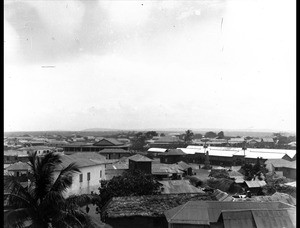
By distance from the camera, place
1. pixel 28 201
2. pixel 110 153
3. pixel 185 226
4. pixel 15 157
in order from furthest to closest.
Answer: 1. pixel 110 153
2. pixel 15 157
3. pixel 185 226
4. pixel 28 201

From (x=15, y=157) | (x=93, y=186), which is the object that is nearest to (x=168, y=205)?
(x=93, y=186)

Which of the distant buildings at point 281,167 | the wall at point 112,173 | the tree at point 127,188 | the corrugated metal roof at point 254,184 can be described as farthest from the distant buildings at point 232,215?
the distant buildings at point 281,167

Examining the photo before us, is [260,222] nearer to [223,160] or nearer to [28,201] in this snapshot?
[28,201]

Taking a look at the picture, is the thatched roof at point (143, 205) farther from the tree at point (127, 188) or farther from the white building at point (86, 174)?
the white building at point (86, 174)

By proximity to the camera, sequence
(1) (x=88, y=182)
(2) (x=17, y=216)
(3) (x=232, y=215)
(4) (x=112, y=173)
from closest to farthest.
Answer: (2) (x=17, y=216) → (3) (x=232, y=215) → (1) (x=88, y=182) → (4) (x=112, y=173)

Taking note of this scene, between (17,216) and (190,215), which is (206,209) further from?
(17,216)

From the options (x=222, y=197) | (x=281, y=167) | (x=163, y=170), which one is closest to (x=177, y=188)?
(x=222, y=197)
